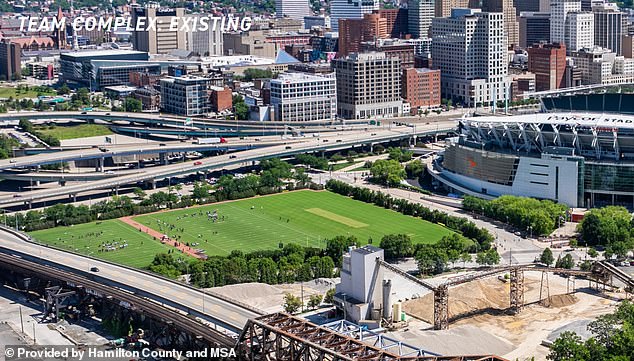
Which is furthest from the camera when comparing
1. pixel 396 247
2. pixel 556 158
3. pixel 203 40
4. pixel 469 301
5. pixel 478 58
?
pixel 203 40

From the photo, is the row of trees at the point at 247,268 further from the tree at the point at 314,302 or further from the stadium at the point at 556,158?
the stadium at the point at 556,158

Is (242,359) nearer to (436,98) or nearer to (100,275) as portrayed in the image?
(100,275)

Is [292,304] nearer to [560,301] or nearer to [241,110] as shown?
[560,301]

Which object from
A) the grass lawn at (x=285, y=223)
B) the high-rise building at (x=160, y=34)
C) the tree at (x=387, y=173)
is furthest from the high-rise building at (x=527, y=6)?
the grass lawn at (x=285, y=223)

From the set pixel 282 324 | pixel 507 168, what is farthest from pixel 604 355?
pixel 507 168

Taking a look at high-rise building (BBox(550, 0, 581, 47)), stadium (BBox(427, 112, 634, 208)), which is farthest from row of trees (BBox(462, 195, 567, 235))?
high-rise building (BBox(550, 0, 581, 47))

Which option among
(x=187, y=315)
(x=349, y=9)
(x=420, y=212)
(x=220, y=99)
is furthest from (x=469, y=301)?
(x=349, y=9)
